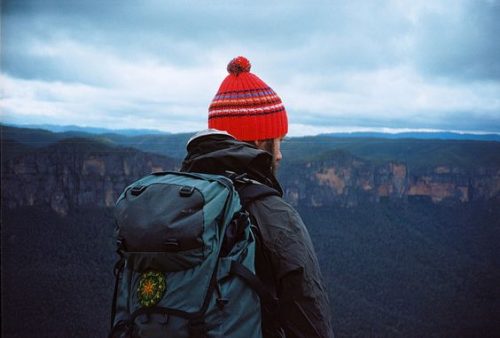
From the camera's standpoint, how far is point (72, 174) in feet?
148

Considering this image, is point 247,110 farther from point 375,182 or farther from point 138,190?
point 375,182

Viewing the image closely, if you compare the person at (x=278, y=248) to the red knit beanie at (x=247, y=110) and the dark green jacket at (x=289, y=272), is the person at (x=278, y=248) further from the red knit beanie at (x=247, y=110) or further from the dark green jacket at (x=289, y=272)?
the red knit beanie at (x=247, y=110)

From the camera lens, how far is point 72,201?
4684 centimetres

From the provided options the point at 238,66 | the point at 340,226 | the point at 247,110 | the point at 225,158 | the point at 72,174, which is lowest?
the point at 340,226

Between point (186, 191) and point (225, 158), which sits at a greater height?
point (225, 158)

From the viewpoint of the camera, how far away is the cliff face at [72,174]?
143 feet

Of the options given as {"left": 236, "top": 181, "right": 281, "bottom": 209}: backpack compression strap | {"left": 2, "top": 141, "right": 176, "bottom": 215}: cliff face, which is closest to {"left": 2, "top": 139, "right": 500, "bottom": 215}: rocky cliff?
{"left": 2, "top": 141, "right": 176, "bottom": 215}: cliff face

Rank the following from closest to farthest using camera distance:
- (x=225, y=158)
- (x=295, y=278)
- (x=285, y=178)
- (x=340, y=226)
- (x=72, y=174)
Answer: (x=295, y=278) < (x=225, y=158) < (x=72, y=174) < (x=285, y=178) < (x=340, y=226)

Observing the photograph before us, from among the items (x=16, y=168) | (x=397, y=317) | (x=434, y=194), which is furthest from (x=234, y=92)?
(x=434, y=194)

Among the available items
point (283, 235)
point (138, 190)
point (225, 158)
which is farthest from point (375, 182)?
point (138, 190)

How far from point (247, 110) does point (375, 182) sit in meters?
57.2

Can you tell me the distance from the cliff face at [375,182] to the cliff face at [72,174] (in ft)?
53.8

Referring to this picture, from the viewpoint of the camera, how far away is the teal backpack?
1658mm

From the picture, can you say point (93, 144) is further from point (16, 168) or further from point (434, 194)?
point (434, 194)
